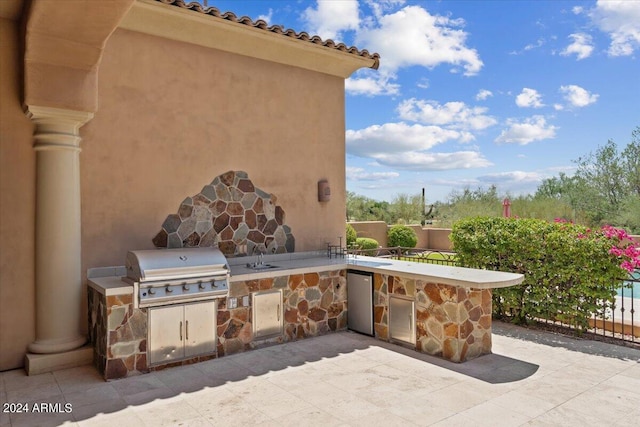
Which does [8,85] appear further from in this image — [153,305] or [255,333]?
[255,333]

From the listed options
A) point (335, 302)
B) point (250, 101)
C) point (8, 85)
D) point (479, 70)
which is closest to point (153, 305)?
point (335, 302)

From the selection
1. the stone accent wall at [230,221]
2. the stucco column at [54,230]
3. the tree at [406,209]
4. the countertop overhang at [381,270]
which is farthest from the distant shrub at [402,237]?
the stucco column at [54,230]

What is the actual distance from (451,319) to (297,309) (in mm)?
2368

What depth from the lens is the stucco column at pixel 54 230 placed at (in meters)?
5.50

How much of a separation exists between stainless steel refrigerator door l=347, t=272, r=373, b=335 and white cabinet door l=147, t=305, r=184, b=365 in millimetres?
2883

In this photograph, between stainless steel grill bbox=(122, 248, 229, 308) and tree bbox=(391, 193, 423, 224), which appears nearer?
stainless steel grill bbox=(122, 248, 229, 308)

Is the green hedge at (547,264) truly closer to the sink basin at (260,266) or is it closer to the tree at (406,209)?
the sink basin at (260,266)

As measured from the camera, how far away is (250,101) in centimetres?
752

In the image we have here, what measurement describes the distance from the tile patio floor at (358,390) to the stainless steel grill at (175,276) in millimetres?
959

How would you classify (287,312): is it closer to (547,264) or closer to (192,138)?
(192,138)

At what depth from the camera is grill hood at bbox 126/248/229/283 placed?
523 cm

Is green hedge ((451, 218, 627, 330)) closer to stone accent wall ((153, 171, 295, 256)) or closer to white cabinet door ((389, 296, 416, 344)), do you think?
white cabinet door ((389, 296, 416, 344))

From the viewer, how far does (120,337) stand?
518 cm

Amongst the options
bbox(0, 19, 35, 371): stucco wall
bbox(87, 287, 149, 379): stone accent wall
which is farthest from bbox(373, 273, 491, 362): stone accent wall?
bbox(0, 19, 35, 371): stucco wall
